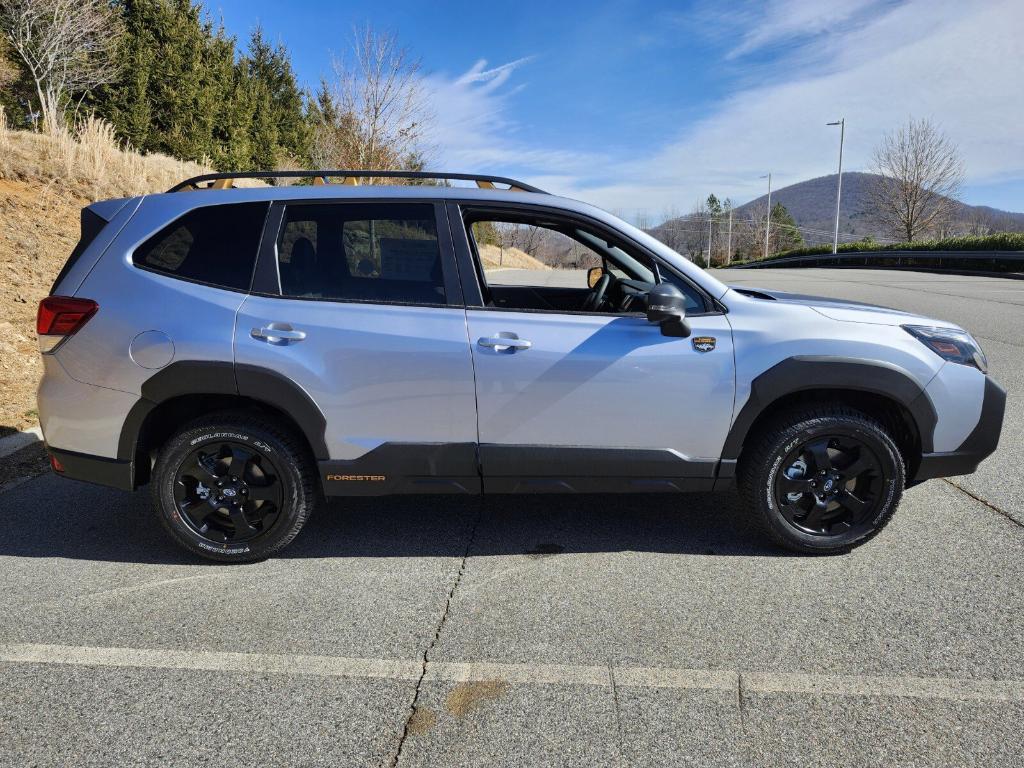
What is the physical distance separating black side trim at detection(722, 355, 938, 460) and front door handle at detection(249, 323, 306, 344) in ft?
6.99

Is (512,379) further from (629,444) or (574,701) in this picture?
(574,701)

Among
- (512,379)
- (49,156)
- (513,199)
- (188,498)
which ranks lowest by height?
(188,498)

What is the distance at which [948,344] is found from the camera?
3.54 metres

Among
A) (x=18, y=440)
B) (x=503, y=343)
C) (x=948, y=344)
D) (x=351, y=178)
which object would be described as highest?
(x=351, y=178)

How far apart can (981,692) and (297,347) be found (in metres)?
3.07

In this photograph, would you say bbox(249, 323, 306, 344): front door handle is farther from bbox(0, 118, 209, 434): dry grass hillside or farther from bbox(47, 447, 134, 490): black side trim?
bbox(0, 118, 209, 434): dry grass hillside

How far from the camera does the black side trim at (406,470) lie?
11.2 ft

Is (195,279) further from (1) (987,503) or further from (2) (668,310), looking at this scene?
(1) (987,503)

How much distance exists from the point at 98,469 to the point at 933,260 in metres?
32.7

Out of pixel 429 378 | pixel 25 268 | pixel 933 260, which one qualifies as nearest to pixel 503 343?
pixel 429 378

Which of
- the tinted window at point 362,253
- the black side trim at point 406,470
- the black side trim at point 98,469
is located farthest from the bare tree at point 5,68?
the black side trim at point 406,470

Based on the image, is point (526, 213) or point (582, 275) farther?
point (582, 275)

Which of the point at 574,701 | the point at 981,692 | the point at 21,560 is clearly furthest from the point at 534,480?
the point at 21,560

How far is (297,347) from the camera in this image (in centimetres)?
335
